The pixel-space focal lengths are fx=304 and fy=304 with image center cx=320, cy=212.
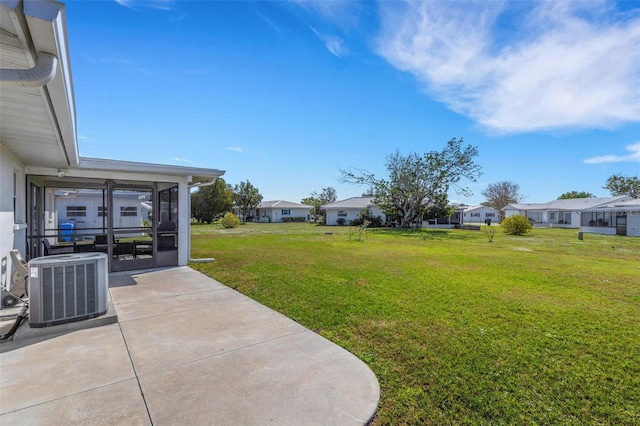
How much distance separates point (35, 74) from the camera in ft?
6.58

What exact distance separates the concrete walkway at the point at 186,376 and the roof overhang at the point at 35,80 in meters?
2.45

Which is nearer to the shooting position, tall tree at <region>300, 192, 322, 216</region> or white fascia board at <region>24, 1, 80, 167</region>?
white fascia board at <region>24, 1, 80, 167</region>

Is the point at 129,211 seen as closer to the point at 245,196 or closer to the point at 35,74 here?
the point at 245,196

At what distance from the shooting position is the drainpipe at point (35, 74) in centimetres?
196

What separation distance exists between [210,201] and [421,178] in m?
24.9

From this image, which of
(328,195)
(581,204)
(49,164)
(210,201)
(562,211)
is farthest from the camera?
(328,195)

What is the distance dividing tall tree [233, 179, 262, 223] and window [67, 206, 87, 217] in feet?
76.1

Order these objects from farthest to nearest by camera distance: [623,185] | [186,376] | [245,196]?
1. [623,185]
2. [245,196]
3. [186,376]

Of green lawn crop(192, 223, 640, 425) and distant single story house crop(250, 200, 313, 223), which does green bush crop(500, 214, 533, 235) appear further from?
distant single story house crop(250, 200, 313, 223)

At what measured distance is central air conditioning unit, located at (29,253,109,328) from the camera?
3.79 metres

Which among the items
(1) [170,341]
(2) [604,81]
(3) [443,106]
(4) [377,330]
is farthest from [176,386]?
(3) [443,106]

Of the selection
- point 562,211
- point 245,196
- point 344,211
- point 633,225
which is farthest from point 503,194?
point 245,196

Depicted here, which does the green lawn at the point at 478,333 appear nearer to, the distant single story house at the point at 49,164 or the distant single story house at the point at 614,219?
the distant single story house at the point at 49,164

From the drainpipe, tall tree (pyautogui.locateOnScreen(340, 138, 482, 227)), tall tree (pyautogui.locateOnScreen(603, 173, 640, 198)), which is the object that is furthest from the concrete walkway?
tall tree (pyautogui.locateOnScreen(603, 173, 640, 198))
